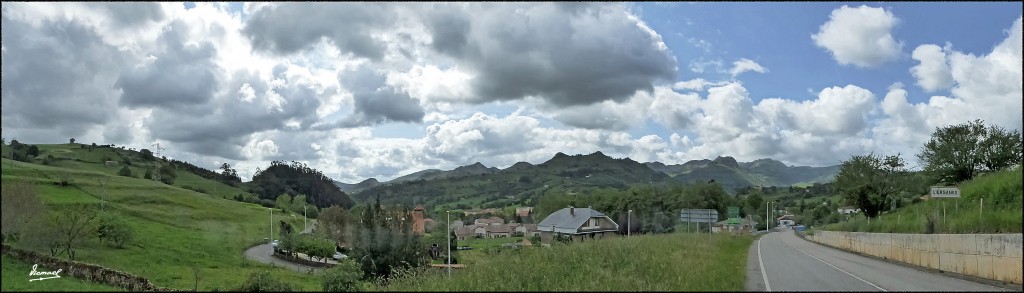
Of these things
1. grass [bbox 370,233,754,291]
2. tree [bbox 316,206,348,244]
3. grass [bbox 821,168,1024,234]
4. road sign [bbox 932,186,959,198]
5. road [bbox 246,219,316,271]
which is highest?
road sign [bbox 932,186,959,198]

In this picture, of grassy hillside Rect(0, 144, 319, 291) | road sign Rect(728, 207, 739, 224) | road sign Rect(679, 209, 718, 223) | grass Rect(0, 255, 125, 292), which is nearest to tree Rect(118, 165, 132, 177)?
grassy hillside Rect(0, 144, 319, 291)

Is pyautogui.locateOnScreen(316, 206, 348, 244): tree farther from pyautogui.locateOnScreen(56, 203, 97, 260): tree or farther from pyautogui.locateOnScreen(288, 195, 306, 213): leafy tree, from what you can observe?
pyautogui.locateOnScreen(288, 195, 306, 213): leafy tree

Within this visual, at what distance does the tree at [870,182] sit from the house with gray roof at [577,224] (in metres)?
31.6

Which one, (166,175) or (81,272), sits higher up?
(166,175)

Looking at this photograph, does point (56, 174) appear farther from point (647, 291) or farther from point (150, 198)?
point (647, 291)

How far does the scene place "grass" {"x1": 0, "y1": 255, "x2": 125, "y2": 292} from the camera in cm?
2516

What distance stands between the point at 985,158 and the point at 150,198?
109 metres

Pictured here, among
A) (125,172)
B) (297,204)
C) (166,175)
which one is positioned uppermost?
(125,172)

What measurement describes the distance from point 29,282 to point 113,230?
127 feet

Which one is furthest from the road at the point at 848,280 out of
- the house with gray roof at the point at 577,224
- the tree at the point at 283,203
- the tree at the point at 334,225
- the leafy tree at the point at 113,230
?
the tree at the point at 283,203

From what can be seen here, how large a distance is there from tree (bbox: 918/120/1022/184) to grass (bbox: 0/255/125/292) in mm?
59972

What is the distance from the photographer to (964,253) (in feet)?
68.7

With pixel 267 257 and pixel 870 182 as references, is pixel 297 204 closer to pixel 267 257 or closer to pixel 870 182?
pixel 267 257

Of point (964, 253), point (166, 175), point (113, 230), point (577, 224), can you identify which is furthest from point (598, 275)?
point (166, 175)
